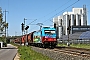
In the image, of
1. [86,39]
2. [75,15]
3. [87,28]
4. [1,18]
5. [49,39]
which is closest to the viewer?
[49,39]

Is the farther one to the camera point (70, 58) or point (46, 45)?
point (46, 45)

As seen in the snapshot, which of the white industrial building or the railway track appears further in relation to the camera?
the white industrial building

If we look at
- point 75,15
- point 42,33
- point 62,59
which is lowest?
point 62,59

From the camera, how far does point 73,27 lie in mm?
153250

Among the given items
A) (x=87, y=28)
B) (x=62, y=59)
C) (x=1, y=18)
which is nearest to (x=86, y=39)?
(x=1, y=18)

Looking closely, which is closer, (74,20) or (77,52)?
(77,52)

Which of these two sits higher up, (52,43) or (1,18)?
(1,18)

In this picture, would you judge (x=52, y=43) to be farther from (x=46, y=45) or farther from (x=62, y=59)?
(x=62, y=59)

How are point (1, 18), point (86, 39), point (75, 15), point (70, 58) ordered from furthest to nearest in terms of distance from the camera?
point (75, 15), point (86, 39), point (1, 18), point (70, 58)

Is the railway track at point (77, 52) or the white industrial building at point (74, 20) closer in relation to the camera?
the railway track at point (77, 52)

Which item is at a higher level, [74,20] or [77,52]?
[74,20]

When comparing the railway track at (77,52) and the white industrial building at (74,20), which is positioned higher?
the white industrial building at (74,20)

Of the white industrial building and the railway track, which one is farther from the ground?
the white industrial building

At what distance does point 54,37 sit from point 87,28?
380ft
